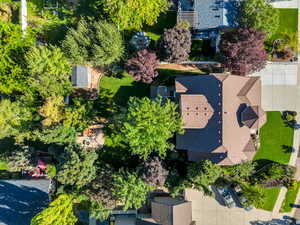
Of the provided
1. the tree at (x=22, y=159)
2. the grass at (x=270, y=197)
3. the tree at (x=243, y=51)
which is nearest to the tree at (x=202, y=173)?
the grass at (x=270, y=197)

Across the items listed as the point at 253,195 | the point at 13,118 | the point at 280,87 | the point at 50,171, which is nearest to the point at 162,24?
the point at 280,87

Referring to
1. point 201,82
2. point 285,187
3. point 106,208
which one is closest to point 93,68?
point 201,82

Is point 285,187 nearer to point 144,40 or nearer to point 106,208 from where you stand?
point 106,208

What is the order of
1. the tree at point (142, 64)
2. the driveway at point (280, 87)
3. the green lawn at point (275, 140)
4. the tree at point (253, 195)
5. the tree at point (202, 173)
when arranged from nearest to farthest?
the tree at point (202, 173)
the tree at point (142, 64)
the tree at point (253, 195)
the driveway at point (280, 87)
the green lawn at point (275, 140)

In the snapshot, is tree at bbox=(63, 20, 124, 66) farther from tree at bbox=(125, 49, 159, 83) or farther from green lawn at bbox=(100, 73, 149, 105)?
green lawn at bbox=(100, 73, 149, 105)

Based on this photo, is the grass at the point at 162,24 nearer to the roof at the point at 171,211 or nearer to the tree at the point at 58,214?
the roof at the point at 171,211

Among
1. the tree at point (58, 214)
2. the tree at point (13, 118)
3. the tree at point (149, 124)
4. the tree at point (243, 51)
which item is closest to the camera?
the tree at point (149, 124)

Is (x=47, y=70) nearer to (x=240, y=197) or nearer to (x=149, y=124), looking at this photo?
(x=149, y=124)
